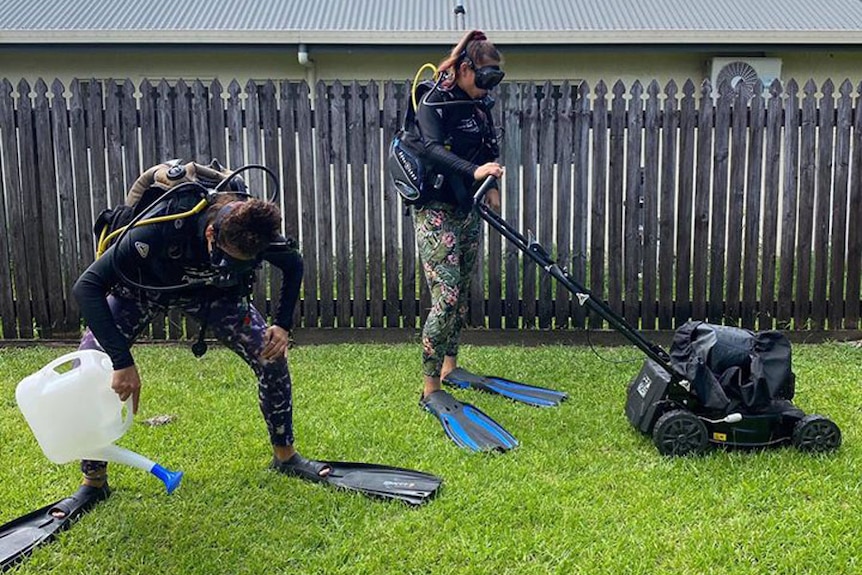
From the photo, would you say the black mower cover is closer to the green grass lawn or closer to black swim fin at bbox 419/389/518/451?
the green grass lawn

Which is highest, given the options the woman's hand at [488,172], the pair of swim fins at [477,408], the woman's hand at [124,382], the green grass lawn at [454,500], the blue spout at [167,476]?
the woman's hand at [488,172]

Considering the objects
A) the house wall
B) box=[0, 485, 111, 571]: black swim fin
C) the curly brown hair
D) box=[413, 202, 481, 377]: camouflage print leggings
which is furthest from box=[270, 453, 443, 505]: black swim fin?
the house wall

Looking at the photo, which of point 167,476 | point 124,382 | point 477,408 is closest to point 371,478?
point 167,476

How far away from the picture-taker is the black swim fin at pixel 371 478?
129 inches

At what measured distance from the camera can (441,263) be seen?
14.4 ft

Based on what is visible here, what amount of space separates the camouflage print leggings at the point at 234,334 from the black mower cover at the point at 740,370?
1898 mm

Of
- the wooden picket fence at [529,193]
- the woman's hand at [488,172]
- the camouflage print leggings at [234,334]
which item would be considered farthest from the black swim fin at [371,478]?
the wooden picket fence at [529,193]

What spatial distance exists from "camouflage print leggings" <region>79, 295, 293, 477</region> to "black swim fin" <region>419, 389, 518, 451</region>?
3.13 ft

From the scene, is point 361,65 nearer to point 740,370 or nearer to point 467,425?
point 467,425

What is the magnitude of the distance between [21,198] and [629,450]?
4.87m

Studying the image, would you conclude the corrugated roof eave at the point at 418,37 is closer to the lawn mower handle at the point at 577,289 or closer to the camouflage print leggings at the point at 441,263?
the camouflage print leggings at the point at 441,263

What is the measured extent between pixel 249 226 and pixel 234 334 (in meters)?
0.70

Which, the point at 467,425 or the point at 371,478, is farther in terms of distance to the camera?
the point at 467,425

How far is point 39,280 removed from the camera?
19.5 ft
